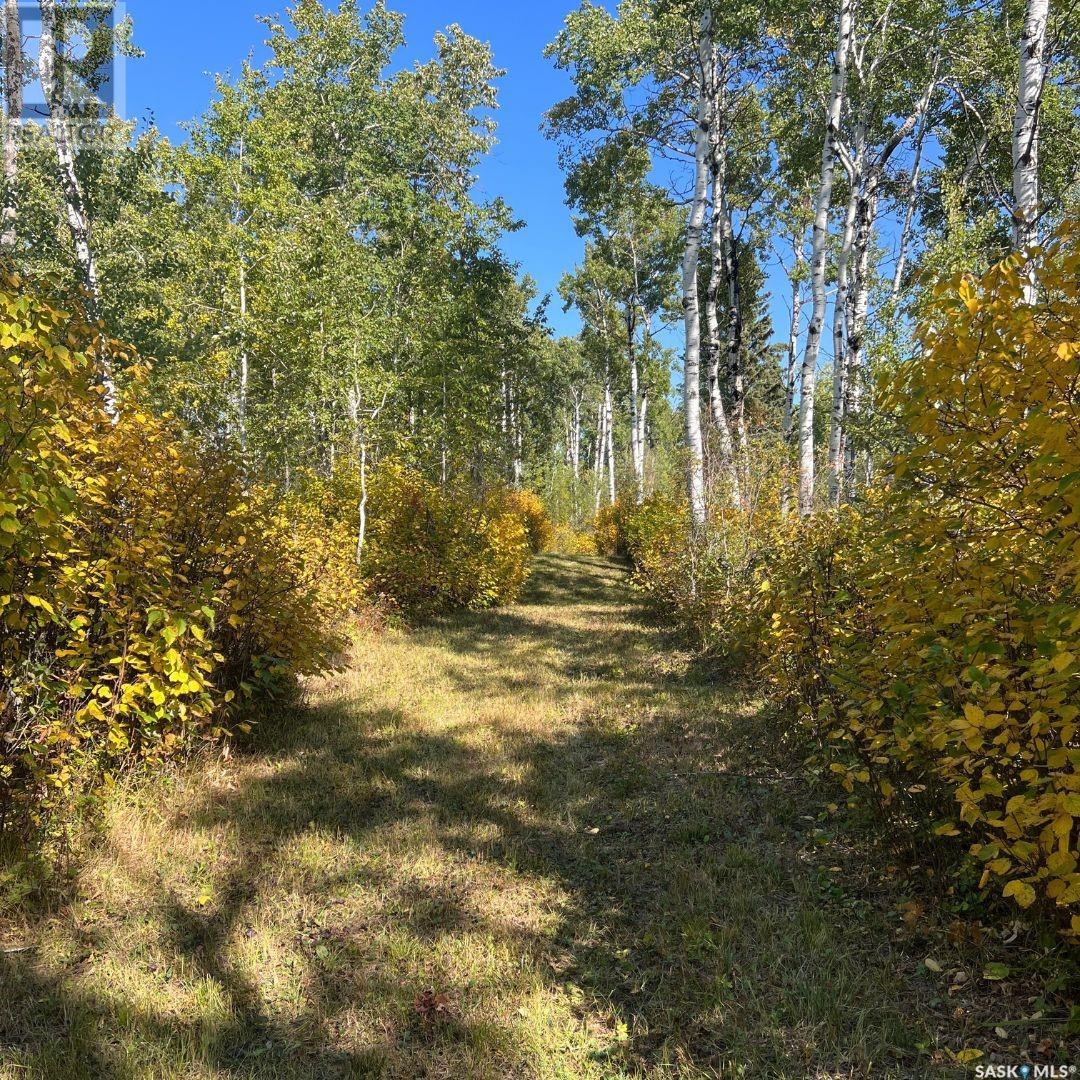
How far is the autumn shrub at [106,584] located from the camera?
8.59 feet

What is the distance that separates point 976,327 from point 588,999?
3403mm

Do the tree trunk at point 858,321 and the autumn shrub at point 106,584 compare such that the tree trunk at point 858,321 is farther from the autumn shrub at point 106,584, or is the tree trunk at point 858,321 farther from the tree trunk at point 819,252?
the autumn shrub at point 106,584

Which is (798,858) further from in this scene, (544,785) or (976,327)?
(976,327)

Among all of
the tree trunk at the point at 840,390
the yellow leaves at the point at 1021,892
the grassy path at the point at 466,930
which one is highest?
the tree trunk at the point at 840,390

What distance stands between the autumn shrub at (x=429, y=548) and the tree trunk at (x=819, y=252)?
6292 millimetres

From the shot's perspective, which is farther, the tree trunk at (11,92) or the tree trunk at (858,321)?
the tree trunk at (858,321)

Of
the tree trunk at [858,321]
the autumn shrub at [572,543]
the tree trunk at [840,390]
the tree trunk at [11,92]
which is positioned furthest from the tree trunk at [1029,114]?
the autumn shrub at [572,543]

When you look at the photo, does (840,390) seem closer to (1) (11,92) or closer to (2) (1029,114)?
(2) (1029,114)

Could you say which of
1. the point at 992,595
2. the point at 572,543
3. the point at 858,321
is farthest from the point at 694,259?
the point at 572,543

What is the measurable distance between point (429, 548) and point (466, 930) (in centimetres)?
908

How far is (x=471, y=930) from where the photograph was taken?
310 cm

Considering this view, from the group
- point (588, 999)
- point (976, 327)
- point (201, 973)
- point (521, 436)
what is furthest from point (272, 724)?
point (521, 436)

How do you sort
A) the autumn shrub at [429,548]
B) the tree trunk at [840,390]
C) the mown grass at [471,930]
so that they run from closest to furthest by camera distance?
the mown grass at [471,930] < the tree trunk at [840,390] < the autumn shrub at [429,548]

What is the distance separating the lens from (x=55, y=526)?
275 centimetres
